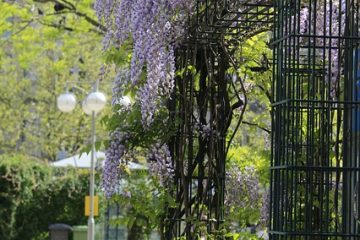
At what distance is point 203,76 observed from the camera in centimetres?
863

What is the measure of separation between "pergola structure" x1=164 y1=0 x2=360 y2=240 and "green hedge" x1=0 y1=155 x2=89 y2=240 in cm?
1506

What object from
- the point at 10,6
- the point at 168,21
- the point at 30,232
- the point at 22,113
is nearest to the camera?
the point at 168,21

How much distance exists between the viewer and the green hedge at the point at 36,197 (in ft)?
77.2

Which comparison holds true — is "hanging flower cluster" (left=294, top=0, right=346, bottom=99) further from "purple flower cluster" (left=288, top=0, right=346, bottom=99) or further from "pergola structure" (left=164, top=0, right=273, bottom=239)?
"pergola structure" (left=164, top=0, right=273, bottom=239)

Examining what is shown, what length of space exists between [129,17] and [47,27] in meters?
14.2

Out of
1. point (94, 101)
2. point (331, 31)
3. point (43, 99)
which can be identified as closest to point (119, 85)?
point (331, 31)

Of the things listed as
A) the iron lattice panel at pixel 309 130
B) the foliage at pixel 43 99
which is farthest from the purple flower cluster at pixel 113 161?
the foliage at pixel 43 99

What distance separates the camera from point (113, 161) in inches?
337

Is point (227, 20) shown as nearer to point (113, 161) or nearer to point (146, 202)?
point (113, 161)

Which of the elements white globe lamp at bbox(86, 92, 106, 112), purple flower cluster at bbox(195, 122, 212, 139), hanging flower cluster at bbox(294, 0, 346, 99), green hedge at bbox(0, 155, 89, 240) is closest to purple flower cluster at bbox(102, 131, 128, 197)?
purple flower cluster at bbox(195, 122, 212, 139)

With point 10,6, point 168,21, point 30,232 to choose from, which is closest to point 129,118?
point 168,21

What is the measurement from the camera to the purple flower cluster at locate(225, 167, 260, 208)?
9.66 m

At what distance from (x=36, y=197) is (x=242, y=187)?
595 inches

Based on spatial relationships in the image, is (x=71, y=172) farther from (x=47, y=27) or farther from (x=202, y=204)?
(x=202, y=204)
